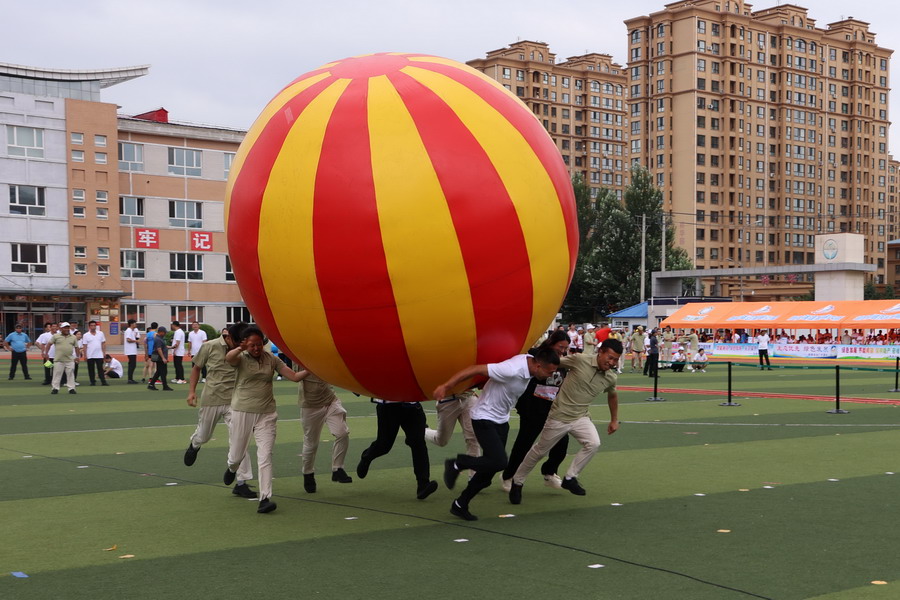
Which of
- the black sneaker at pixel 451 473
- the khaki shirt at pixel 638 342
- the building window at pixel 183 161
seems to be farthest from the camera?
the building window at pixel 183 161

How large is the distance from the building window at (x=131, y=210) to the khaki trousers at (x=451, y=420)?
193ft

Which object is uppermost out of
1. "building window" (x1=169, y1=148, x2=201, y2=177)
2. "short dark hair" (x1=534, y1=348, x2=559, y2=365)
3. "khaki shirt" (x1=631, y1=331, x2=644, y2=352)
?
"building window" (x1=169, y1=148, x2=201, y2=177)

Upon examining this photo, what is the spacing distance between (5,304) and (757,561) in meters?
61.0

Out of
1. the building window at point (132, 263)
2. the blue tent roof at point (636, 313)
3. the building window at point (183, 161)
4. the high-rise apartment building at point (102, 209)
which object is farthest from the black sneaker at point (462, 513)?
the building window at point (183, 161)

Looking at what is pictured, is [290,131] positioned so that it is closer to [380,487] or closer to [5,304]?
[380,487]

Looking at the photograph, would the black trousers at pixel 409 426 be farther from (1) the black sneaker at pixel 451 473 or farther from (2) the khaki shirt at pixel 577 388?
(2) the khaki shirt at pixel 577 388

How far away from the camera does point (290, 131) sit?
24.2 feet

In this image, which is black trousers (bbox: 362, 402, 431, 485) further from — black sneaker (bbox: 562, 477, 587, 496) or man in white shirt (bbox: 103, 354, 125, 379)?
man in white shirt (bbox: 103, 354, 125, 379)

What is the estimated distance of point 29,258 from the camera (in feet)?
202

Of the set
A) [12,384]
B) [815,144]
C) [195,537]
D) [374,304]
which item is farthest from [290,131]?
[815,144]

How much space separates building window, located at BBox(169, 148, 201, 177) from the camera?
216 feet

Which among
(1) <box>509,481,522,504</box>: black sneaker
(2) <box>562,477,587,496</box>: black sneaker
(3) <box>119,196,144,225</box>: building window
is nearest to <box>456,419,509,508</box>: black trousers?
(1) <box>509,481,522,504</box>: black sneaker

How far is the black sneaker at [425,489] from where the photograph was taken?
9.59 m

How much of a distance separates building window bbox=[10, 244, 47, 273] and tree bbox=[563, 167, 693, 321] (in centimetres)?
3752
